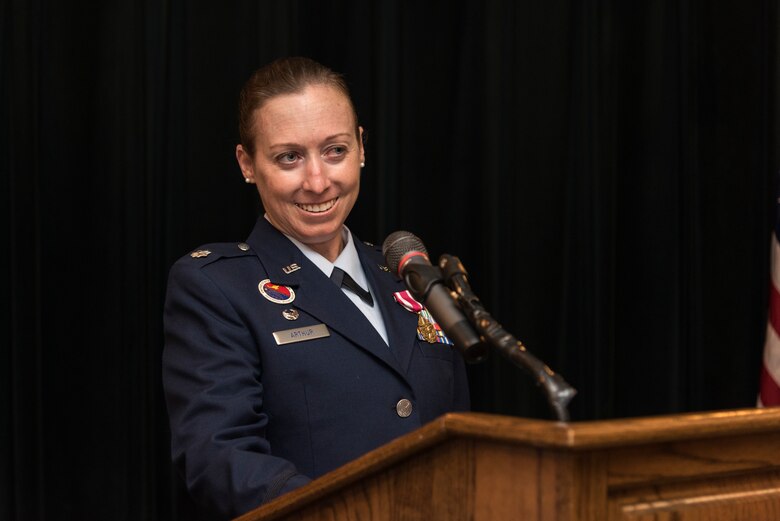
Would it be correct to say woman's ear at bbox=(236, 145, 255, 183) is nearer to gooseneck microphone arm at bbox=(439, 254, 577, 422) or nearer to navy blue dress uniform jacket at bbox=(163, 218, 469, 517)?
navy blue dress uniform jacket at bbox=(163, 218, 469, 517)

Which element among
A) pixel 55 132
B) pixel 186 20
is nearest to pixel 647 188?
pixel 186 20

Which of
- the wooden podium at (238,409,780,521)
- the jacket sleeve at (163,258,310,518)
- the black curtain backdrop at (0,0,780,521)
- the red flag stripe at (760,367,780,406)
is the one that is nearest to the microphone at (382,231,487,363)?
the wooden podium at (238,409,780,521)

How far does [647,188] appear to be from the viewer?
294 cm

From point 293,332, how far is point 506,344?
724mm

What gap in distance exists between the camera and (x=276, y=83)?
69.5 inches

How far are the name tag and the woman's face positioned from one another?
187mm

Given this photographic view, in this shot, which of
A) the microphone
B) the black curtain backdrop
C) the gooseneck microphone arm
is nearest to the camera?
the gooseneck microphone arm

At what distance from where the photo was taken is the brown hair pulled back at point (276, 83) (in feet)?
5.77

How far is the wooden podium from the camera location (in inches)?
31.8

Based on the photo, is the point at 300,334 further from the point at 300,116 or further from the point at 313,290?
the point at 300,116

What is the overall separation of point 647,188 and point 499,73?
1.76 feet

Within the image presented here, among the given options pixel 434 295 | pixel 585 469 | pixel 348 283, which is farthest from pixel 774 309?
pixel 585 469

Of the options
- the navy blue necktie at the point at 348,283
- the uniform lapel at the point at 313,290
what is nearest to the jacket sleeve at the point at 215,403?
the uniform lapel at the point at 313,290

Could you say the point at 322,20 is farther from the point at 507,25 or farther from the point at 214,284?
the point at 214,284
